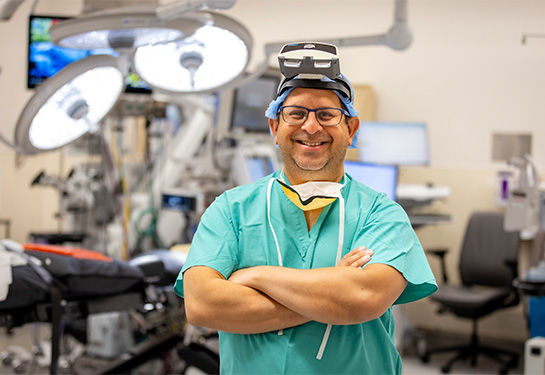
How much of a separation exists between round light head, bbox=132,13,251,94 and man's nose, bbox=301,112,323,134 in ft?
2.34

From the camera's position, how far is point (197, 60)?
2.09 meters

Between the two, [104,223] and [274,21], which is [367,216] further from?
[274,21]

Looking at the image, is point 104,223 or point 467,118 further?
point 467,118

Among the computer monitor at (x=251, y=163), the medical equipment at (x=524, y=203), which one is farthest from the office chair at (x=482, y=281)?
the computer monitor at (x=251, y=163)

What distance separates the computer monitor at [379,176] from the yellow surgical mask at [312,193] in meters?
1.49

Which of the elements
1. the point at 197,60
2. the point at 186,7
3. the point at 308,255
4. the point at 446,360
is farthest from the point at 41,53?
the point at 446,360

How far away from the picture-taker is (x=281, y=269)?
4.20ft

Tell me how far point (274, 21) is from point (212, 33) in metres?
3.73

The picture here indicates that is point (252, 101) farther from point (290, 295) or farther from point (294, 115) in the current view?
point (290, 295)

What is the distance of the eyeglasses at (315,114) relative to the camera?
4.45 ft

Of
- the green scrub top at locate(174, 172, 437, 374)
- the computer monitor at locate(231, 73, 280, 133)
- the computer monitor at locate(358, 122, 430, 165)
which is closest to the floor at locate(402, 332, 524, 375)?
the computer monitor at locate(358, 122, 430, 165)

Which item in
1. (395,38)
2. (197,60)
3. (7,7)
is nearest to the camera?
(7,7)

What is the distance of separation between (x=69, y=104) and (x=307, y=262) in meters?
1.34

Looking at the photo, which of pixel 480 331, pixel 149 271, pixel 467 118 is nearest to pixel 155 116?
pixel 149 271
